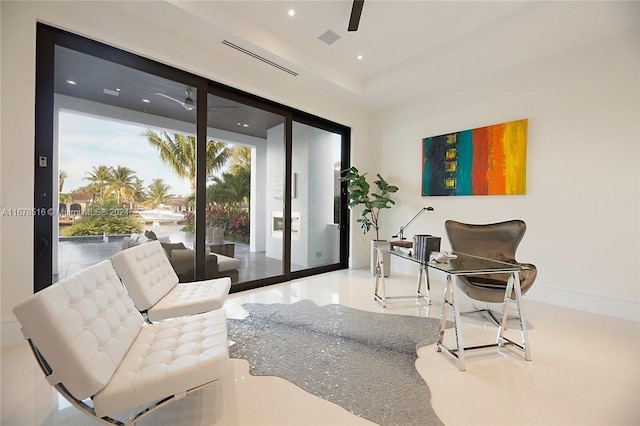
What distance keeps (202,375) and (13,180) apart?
246 centimetres

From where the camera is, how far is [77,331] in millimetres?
1205

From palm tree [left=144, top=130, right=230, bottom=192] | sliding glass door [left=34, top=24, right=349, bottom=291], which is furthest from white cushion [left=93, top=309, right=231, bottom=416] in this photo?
palm tree [left=144, top=130, right=230, bottom=192]

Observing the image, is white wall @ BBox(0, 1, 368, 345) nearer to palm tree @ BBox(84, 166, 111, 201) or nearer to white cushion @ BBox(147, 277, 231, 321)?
palm tree @ BBox(84, 166, 111, 201)

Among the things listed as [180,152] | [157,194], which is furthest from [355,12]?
[157,194]

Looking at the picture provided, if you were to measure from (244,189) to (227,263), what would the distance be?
1.11m

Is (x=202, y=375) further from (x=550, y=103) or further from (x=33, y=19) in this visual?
(x=550, y=103)

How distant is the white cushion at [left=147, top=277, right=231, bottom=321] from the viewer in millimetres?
2100

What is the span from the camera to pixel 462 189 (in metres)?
4.28

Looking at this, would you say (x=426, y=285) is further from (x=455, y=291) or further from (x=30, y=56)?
(x=30, y=56)

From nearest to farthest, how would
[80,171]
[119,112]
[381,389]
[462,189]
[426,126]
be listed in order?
[381,389], [80,171], [119,112], [462,189], [426,126]

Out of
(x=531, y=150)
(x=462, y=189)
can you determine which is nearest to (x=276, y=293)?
(x=462, y=189)

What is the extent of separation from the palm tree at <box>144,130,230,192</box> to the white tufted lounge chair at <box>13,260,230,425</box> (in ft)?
6.37

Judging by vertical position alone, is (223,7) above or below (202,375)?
above

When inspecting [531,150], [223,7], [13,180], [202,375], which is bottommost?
[202,375]
